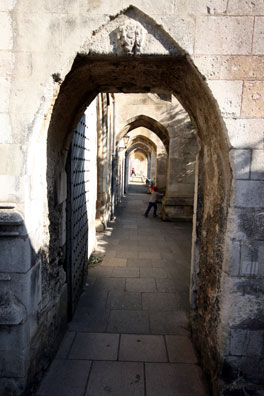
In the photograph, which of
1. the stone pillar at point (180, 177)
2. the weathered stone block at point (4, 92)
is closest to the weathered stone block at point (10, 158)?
the weathered stone block at point (4, 92)

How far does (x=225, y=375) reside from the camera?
2.31m

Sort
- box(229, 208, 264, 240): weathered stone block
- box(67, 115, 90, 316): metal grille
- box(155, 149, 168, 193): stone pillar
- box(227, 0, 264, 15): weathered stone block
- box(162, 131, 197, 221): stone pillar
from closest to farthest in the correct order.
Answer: box(227, 0, 264, 15): weathered stone block → box(229, 208, 264, 240): weathered stone block → box(67, 115, 90, 316): metal grille → box(162, 131, 197, 221): stone pillar → box(155, 149, 168, 193): stone pillar

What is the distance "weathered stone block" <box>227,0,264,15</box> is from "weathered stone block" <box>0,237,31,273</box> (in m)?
2.35

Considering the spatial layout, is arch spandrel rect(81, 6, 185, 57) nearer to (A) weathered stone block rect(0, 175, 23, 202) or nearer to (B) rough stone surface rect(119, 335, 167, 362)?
(A) weathered stone block rect(0, 175, 23, 202)

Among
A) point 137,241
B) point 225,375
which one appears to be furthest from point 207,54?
point 137,241

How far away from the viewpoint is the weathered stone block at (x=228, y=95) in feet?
7.00

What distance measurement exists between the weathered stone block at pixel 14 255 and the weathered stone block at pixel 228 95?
6.02ft

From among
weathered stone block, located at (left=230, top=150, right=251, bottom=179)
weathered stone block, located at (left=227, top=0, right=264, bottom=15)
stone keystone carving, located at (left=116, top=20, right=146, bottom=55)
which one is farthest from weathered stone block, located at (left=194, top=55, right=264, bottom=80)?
weathered stone block, located at (left=230, top=150, right=251, bottom=179)

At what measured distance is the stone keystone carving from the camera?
2.11m

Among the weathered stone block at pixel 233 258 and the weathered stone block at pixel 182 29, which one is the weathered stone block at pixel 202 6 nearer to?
the weathered stone block at pixel 182 29

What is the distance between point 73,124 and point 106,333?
8.29ft

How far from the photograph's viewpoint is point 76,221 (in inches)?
151

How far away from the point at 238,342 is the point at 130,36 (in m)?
2.57

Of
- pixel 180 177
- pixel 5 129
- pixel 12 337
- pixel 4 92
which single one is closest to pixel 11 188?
pixel 5 129
